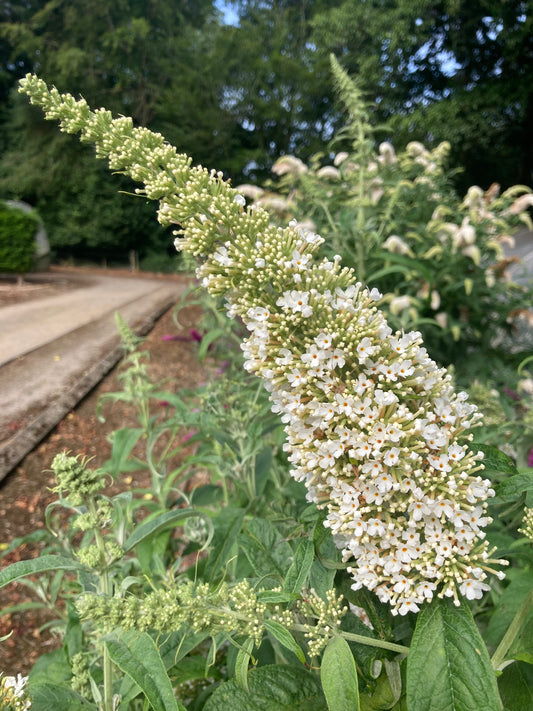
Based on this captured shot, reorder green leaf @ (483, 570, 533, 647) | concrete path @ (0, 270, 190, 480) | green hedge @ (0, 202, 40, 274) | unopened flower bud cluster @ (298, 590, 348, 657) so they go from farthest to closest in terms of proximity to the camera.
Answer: green hedge @ (0, 202, 40, 274)
concrete path @ (0, 270, 190, 480)
green leaf @ (483, 570, 533, 647)
unopened flower bud cluster @ (298, 590, 348, 657)

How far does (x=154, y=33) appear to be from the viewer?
768 inches

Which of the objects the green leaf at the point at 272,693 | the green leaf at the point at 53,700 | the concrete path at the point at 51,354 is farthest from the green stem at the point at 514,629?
the concrete path at the point at 51,354

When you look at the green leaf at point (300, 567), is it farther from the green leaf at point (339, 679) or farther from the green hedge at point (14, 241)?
the green hedge at point (14, 241)

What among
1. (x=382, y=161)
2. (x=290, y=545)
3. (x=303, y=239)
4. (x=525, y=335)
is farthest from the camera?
(x=525, y=335)

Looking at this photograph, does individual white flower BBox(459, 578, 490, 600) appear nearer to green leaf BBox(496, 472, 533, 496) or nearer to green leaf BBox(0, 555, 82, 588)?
green leaf BBox(496, 472, 533, 496)

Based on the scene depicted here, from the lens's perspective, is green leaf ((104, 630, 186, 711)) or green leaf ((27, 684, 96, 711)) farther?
green leaf ((27, 684, 96, 711))

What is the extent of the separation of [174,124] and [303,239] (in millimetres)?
19387

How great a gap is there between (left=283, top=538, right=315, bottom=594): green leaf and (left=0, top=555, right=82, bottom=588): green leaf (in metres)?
0.37

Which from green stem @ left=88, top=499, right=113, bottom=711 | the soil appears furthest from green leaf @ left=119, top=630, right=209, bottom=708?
the soil

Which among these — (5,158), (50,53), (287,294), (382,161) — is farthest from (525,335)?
(5,158)

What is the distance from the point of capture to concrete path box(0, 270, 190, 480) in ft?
14.6

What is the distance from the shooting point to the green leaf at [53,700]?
0.90 meters

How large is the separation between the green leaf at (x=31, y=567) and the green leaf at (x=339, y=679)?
1.46 feet

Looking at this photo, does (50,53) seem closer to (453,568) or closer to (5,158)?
(5,158)
